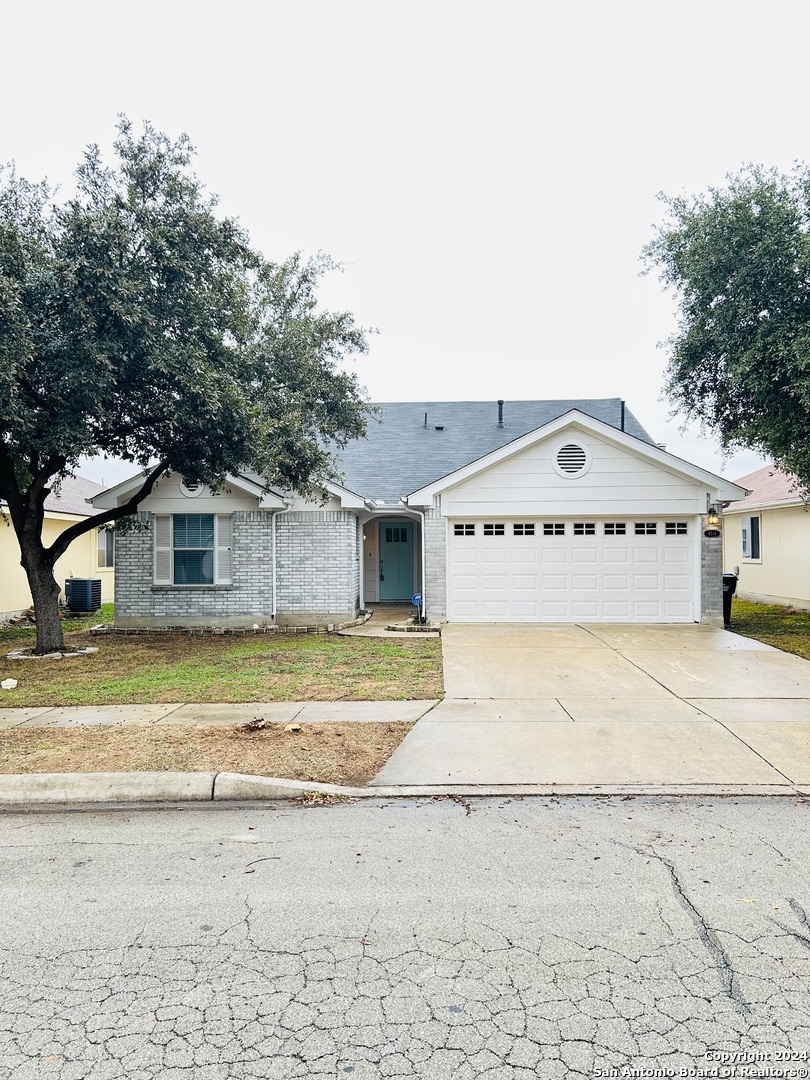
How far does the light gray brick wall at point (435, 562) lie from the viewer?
15.0m

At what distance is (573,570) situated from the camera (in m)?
15.0

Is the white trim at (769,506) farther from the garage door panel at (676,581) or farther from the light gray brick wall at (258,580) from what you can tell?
the light gray brick wall at (258,580)

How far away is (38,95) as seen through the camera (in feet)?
41.4

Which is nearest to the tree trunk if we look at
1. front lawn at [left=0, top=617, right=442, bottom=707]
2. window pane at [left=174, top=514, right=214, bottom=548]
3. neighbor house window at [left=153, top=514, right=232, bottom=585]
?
front lawn at [left=0, top=617, right=442, bottom=707]

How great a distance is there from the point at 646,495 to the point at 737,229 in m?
5.57

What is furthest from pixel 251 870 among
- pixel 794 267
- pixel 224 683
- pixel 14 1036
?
pixel 794 267

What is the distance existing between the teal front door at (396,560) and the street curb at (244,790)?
47.2 feet

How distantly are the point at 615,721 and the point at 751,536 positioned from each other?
56.5 feet

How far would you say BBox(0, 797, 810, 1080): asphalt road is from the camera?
7.87 feet

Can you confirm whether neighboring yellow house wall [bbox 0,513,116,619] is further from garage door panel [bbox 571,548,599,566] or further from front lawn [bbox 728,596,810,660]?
front lawn [bbox 728,596,810,660]

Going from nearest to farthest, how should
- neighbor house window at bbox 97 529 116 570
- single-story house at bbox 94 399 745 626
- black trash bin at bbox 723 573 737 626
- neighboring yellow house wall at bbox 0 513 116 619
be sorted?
single-story house at bbox 94 399 745 626 < black trash bin at bbox 723 573 737 626 < neighboring yellow house wall at bbox 0 513 116 619 < neighbor house window at bbox 97 529 116 570

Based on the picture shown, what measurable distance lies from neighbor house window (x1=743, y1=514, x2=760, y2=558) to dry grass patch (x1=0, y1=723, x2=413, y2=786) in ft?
60.2

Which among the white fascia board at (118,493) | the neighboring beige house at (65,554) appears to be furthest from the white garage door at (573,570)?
the neighboring beige house at (65,554)

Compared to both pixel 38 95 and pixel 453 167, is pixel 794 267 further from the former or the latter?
pixel 38 95
